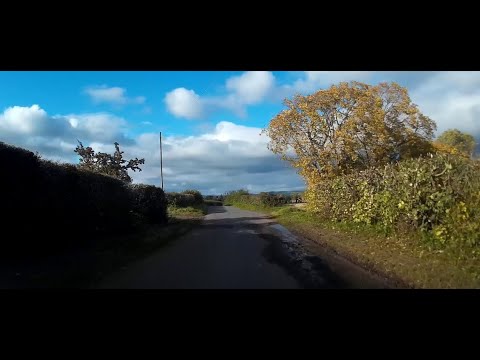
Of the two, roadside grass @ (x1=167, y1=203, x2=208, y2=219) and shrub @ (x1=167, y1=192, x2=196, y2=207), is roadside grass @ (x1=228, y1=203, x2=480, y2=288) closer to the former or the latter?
roadside grass @ (x1=167, y1=203, x2=208, y2=219)

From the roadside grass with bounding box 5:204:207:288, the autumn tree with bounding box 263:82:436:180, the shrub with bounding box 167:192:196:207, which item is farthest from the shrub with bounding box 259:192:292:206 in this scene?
the roadside grass with bounding box 5:204:207:288

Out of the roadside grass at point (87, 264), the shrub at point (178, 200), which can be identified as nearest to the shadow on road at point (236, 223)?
the roadside grass at point (87, 264)

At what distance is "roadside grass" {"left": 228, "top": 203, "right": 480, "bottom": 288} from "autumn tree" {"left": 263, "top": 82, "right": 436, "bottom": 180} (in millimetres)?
14223

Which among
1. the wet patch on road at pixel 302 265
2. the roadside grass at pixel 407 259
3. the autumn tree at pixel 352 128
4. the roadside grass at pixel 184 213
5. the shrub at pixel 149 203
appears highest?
the autumn tree at pixel 352 128

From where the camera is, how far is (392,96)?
2825 centimetres

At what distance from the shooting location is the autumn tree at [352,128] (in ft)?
87.7

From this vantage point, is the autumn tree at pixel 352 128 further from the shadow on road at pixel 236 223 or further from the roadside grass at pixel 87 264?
the roadside grass at pixel 87 264

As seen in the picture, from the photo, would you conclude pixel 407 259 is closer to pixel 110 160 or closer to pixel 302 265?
pixel 302 265

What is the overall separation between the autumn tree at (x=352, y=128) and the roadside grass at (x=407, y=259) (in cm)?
1422

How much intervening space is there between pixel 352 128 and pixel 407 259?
19163mm

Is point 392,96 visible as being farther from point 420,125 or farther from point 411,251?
point 411,251

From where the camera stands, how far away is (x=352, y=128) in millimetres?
26391

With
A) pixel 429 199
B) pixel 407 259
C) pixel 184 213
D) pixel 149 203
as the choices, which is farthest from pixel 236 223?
pixel 407 259
